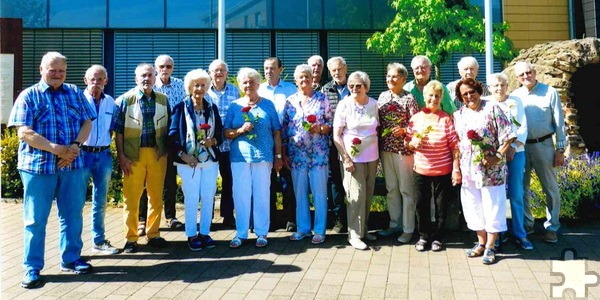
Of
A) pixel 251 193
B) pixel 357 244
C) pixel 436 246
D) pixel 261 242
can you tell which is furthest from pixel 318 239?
pixel 436 246

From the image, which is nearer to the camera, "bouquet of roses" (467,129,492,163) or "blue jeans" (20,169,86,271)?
"blue jeans" (20,169,86,271)

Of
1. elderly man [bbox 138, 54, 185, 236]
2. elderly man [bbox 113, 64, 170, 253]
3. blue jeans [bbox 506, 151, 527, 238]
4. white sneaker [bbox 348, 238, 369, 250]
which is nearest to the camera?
elderly man [bbox 113, 64, 170, 253]

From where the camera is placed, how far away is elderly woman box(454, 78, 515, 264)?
205 inches

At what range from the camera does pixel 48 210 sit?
4.71 m

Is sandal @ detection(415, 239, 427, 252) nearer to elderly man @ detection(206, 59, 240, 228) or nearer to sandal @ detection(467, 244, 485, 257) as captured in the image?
sandal @ detection(467, 244, 485, 257)

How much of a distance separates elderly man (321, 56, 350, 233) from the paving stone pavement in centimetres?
33

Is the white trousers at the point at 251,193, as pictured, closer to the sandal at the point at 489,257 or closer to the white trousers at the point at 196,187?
the white trousers at the point at 196,187

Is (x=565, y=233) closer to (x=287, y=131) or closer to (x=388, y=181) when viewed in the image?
(x=388, y=181)

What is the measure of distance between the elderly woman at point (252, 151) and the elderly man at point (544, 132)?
296 cm

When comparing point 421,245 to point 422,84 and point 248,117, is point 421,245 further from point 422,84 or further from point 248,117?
point 248,117

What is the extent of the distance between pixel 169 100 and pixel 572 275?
5.01 m

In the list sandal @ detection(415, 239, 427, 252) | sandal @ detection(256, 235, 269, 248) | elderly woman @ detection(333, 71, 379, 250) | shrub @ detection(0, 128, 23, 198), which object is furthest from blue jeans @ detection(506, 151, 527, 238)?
shrub @ detection(0, 128, 23, 198)

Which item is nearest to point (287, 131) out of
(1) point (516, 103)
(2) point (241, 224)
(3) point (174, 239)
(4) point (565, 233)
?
(2) point (241, 224)

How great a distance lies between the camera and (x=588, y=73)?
36.9 ft
